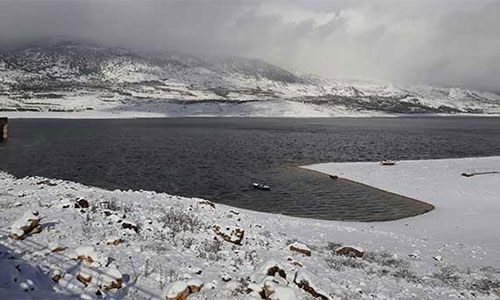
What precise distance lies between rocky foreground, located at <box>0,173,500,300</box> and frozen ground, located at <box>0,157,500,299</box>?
0.03m

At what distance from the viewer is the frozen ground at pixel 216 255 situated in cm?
851

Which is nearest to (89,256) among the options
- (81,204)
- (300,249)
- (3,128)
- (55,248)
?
(55,248)

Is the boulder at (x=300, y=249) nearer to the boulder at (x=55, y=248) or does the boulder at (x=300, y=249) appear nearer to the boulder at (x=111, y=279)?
the boulder at (x=111, y=279)

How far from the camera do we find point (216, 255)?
1136cm

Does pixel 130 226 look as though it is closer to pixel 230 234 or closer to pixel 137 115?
pixel 230 234

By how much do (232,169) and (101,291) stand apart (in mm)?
35069

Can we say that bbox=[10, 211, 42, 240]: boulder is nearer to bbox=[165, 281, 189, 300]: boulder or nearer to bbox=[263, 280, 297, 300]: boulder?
bbox=[165, 281, 189, 300]: boulder

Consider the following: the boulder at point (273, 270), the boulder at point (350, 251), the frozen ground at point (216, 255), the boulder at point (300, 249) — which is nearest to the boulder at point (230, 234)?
the frozen ground at point (216, 255)

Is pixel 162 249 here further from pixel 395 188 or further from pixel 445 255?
pixel 395 188

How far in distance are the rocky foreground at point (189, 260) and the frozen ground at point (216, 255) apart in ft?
0.11

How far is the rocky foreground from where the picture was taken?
834 centimetres

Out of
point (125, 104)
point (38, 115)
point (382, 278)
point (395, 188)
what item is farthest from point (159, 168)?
point (125, 104)

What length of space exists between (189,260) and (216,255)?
2.90 ft

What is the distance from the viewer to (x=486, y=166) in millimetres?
43312
